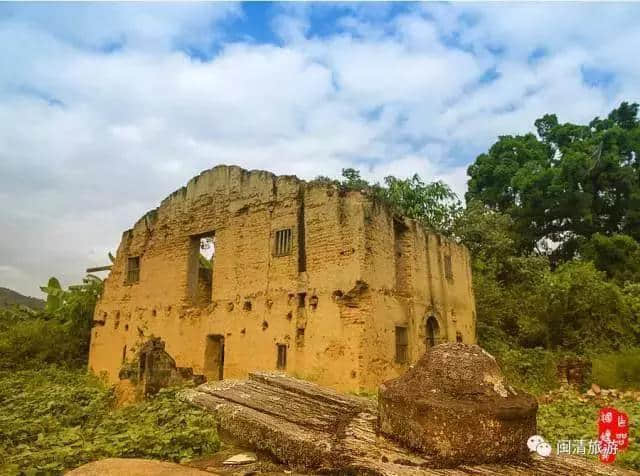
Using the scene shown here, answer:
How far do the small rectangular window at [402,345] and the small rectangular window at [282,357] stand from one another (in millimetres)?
2374

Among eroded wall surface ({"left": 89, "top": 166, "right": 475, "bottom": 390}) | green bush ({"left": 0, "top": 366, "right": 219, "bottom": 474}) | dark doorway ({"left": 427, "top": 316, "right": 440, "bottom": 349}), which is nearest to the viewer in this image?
green bush ({"left": 0, "top": 366, "right": 219, "bottom": 474})

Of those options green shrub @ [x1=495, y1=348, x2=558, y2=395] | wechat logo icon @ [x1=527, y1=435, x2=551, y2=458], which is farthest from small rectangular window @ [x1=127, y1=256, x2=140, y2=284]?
wechat logo icon @ [x1=527, y1=435, x2=551, y2=458]

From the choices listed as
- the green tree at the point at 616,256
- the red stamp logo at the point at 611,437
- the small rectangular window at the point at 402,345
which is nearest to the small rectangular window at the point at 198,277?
the small rectangular window at the point at 402,345

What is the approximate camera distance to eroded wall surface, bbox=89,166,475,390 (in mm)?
9742

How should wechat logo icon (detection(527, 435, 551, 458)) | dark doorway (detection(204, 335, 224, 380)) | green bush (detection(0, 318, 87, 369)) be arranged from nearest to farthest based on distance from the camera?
1. wechat logo icon (detection(527, 435, 551, 458))
2. dark doorway (detection(204, 335, 224, 380))
3. green bush (detection(0, 318, 87, 369))

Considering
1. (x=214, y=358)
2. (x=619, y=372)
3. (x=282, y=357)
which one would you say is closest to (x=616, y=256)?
(x=619, y=372)

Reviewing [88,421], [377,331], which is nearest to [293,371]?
[377,331]

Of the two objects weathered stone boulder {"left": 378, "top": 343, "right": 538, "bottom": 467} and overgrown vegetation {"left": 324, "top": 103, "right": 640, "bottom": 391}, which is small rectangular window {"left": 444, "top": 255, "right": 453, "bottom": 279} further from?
weathered stone boulder {"left": 378, "top": 343, "right": 538, "bottom": 467}

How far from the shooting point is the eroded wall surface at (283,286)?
32.0 feet

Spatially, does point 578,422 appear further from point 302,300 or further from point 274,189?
point 274,189

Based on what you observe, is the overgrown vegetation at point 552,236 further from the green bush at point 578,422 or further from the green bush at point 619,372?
the green bush at point 578,422

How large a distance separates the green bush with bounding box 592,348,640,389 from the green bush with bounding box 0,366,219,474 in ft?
30.2

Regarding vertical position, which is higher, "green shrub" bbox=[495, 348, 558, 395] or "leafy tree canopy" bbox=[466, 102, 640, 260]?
"leafy tree canopy" bbox=[466, 102, 640, 260]

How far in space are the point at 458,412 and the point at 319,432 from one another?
781mm
